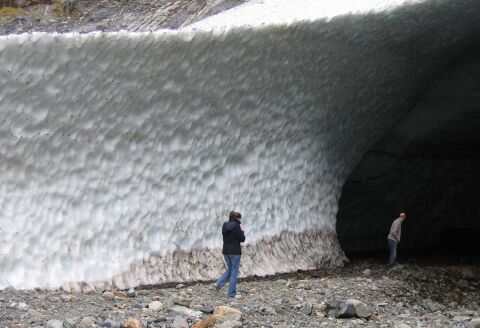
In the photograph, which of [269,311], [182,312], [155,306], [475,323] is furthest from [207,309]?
[475,323]

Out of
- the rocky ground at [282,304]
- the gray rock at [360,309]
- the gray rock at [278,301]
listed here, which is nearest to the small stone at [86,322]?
the rocky ground at [282,304]

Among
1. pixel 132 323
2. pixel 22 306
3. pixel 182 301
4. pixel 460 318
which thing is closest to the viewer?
pixel 132 323

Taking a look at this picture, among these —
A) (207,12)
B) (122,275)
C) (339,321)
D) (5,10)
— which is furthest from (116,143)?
(5,10)

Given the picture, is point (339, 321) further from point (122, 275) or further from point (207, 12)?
point (207, 12)

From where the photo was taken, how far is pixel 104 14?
20.6 meters

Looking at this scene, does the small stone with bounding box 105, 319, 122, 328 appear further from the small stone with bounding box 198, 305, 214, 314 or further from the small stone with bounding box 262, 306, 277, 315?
the small stone with bounding box 262, 306, 277, 315

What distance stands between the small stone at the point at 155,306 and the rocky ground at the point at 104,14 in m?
11.5

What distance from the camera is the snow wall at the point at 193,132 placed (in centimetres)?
941

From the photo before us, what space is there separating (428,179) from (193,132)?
8637mm

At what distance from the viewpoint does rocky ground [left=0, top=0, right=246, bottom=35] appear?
A: 19297 mm

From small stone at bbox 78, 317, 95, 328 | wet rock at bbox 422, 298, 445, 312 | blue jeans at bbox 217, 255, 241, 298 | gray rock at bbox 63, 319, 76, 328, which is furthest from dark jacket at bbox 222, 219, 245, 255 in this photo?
wet rock at bbox 422, 298, 445, 312

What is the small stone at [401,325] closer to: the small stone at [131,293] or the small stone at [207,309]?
the small stone at [207,309]

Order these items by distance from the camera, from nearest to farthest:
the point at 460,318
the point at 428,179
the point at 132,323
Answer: the point at 132,323
the point at 460,318
the point at 428,179

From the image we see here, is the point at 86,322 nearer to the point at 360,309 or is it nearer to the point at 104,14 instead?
the point at 360,309
